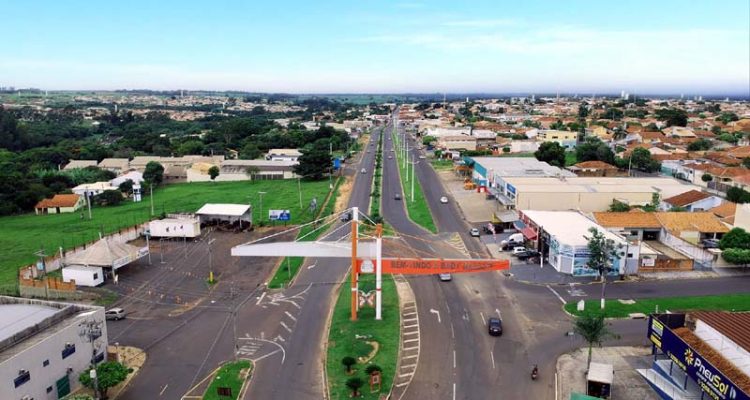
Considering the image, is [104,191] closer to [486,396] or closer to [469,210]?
[469,210]

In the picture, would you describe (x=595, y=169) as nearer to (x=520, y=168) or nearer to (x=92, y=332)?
(x=520, y=168)

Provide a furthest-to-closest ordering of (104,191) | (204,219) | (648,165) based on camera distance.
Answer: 1. (648,165)
2. (104,191)
3. (204,219)

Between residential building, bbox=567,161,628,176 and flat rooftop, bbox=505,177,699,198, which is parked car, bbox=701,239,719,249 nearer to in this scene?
flat rooftop, bbox=505,177,699,198

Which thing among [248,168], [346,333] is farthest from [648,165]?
[346,333]

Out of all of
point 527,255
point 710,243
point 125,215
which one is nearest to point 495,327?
point 527,255

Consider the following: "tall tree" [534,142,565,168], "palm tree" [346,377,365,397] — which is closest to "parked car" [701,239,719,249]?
"palm tree" [346,377,365,397]

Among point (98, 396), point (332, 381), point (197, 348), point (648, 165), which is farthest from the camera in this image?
point (648, 165)

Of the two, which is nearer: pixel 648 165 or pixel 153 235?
pixel 153 235
